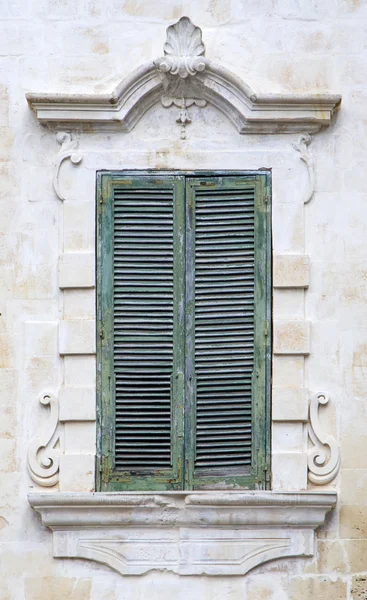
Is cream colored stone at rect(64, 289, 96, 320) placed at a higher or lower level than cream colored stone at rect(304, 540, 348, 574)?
higher

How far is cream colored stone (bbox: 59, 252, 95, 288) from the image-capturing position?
12.1 meters

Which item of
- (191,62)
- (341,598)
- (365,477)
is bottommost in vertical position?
(341,598)

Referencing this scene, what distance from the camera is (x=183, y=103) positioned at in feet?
40.0

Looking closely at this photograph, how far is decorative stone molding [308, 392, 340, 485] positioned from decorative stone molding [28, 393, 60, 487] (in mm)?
1740

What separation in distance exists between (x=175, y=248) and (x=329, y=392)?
4.76 feet

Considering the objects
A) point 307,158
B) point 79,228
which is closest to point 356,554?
point 307,158

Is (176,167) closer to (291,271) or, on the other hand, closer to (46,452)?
(291,271)

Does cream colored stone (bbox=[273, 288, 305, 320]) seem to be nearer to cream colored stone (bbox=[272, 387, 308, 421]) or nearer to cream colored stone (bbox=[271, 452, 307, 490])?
cream colored stone (bbox=[272, 387, 308, 421])

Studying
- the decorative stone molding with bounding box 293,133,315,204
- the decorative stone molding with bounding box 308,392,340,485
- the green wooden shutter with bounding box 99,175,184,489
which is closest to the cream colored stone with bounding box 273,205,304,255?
the decorative stone molding with bounding box 293,133,315,204

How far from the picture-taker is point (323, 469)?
472 inches

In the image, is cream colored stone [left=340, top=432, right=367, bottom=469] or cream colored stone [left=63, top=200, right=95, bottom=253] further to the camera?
cream colored stone [left=63, top=200, right=95, bottom=253]

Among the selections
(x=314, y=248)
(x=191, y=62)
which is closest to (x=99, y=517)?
(x=314, y=248)

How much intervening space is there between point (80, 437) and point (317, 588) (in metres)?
1.91

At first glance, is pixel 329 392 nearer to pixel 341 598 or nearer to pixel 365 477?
pixel 365 477
